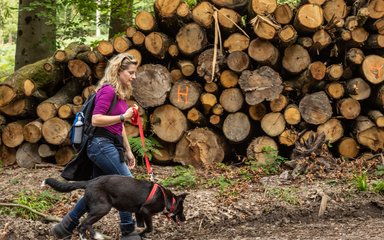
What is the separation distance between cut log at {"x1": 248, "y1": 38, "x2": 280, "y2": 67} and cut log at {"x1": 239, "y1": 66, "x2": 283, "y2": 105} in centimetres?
16

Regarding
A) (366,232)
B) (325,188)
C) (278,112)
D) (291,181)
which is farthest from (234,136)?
(366,232)

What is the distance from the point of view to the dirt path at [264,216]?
5.54 m

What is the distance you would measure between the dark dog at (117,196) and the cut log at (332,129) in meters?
3.61

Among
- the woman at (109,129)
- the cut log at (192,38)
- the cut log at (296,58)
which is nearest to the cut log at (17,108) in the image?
the cut log at (192,38)

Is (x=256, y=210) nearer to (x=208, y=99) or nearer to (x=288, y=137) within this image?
(x=288, y=137)

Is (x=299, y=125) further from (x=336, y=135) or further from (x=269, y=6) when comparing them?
(x=269, y=6)

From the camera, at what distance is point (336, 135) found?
782 centimetres

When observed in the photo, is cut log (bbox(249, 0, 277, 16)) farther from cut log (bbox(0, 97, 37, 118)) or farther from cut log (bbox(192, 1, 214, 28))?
cut log (bbox(0, 97, 37, 118))

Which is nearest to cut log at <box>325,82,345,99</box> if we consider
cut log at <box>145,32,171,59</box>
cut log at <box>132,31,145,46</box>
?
cut log at <box>145,32,171,59</box>

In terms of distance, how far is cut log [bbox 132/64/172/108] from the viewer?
25.6 ft

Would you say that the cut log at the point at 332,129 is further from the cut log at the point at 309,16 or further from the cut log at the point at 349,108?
the cut log at the point at 309,16

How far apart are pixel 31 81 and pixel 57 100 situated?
50 cm

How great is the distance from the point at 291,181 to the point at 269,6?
270 centimetres

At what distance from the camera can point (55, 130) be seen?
7.72 m
